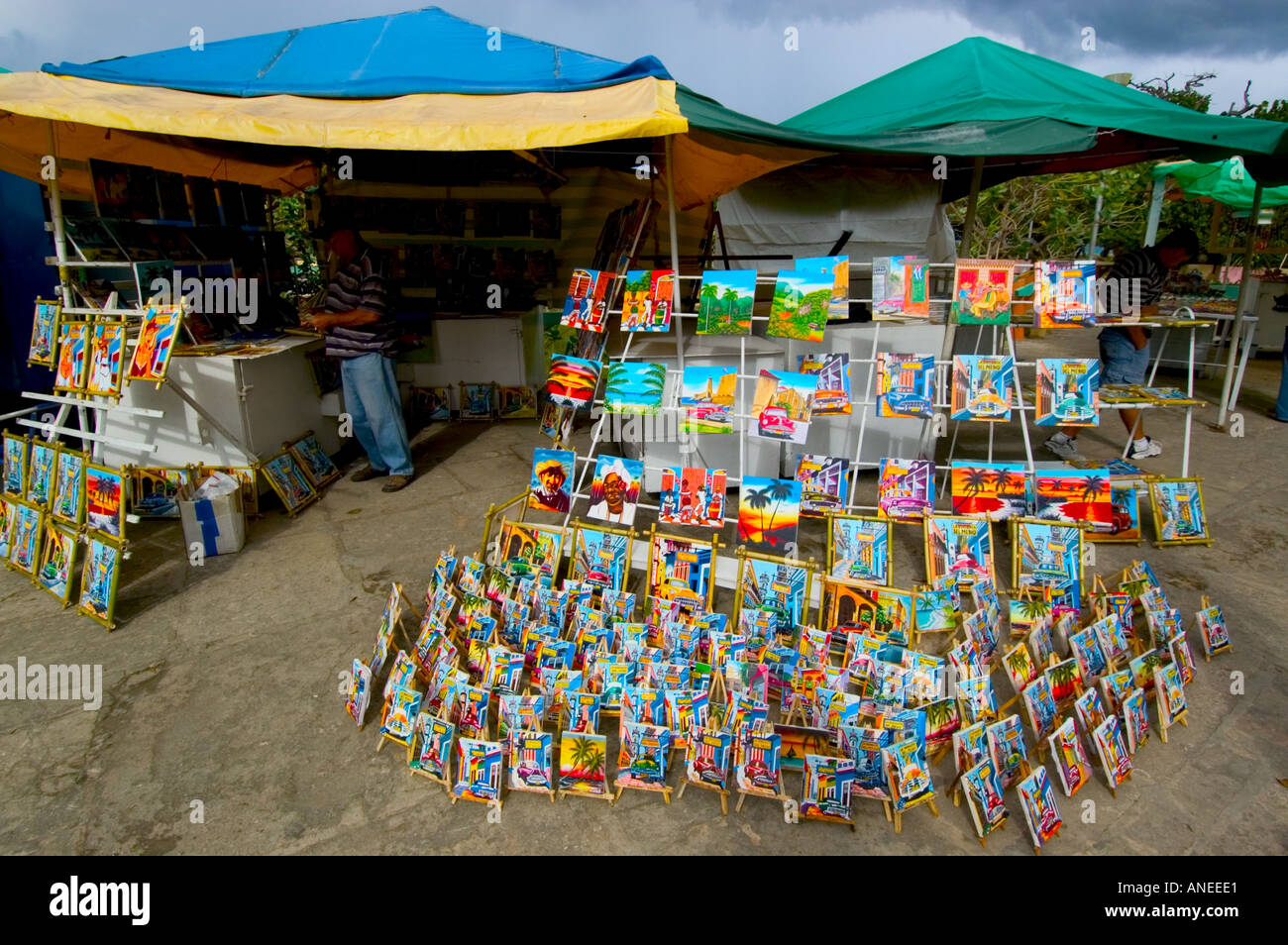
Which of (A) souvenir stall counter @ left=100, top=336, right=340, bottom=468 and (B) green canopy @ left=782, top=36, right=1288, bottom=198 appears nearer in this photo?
(B) green canopy @ left=782, top=36, right=1288, bottom=198

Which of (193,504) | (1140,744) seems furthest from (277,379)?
(1140,744)

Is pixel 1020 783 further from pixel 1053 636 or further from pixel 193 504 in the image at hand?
pixel 193 504

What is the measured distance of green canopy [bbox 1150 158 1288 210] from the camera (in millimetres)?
8547

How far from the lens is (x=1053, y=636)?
3.34 meters

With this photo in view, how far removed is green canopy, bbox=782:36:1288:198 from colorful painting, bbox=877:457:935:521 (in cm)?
185

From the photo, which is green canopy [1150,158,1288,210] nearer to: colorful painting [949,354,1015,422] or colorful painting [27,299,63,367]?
colorful painting [949,354,1015,422]

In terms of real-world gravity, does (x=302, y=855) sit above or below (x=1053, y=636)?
below

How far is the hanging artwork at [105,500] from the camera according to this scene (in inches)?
147

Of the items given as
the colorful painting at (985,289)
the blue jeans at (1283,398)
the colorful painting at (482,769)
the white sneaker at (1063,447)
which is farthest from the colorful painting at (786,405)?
the blue jeans at (1283,398)

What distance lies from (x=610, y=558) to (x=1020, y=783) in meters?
2.06

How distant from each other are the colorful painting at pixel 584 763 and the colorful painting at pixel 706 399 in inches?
69.8

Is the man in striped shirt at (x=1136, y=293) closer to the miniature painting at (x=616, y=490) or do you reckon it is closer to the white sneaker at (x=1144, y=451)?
the white sneaker at (x=1144, y=451)

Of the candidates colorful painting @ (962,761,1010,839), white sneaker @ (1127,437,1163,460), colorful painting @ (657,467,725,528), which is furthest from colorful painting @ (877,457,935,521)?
white sneaker @ (1127,437,1163,460)

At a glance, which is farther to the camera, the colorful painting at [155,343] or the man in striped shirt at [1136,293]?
the man in striped shirt at [1136,293]
